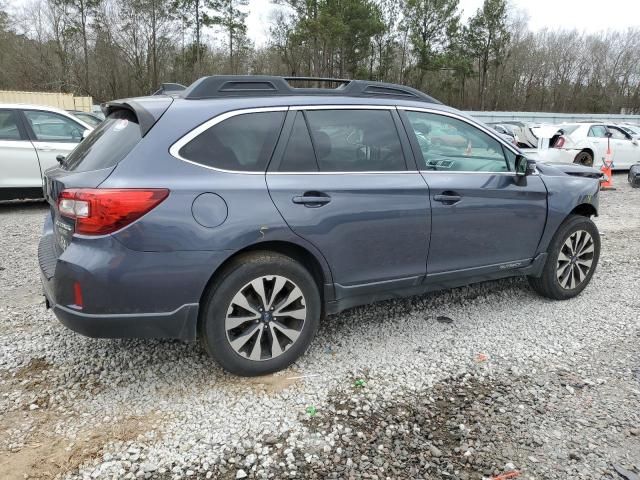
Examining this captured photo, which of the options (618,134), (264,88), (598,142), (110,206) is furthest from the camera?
(618,134)

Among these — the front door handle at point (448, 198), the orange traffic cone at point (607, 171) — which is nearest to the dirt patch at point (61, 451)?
the front door handle at point (448, 198)

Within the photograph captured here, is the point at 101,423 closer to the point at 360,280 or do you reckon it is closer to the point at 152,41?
the point at 360,280

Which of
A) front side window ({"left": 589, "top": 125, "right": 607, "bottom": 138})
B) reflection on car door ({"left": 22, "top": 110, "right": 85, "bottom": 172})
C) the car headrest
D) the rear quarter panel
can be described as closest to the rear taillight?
the car headrest

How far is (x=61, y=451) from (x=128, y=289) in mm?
848

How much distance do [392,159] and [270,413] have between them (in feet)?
6.10

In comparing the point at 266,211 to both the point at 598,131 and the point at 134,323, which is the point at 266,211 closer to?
the point at 134,323

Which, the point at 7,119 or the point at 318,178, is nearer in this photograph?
the point at 318,178

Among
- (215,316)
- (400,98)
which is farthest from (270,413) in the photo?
(400,98)

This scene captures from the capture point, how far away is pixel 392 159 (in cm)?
347

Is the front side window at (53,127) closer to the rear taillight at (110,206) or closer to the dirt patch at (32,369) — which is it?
the dirt patch at (32,369)

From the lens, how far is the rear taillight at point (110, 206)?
2580mm

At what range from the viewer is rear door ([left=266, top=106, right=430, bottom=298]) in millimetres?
3049

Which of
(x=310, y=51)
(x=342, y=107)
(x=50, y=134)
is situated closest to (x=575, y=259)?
(x=342, y=107)

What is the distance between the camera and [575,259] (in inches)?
178
